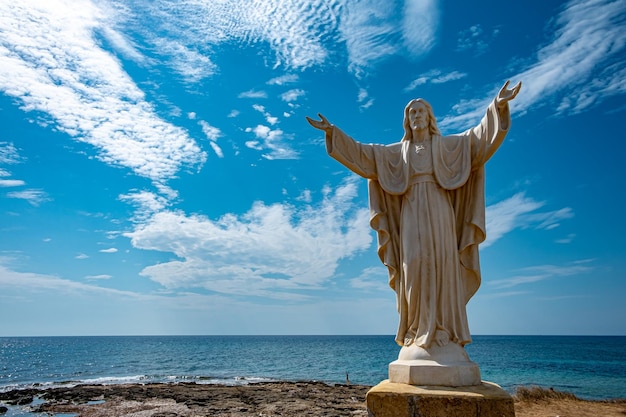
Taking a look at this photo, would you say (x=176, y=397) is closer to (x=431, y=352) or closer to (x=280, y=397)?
(x=280, y=397)

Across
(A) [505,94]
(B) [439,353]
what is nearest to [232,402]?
(B) [439,353]

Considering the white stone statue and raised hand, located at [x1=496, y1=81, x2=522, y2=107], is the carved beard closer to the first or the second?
the white stone statue

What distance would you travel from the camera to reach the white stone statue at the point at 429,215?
4.81m

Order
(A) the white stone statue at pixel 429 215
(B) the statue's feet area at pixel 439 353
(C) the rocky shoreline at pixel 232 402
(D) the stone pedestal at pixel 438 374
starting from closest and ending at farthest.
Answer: (D) the stone pedestal at pixel 438 374 < (B) the statue's feet area at pixel 439 353 < (A) the white stone statue at pixel 429 215 < (C) the rocky shoreline at pixel 232 402

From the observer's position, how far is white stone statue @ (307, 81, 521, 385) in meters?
4.81

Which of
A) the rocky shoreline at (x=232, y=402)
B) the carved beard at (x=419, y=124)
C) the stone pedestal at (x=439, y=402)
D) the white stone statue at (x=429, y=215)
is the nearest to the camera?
the stone pedestal at (x=439, y=402)

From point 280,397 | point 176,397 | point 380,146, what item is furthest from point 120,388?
point 380,146

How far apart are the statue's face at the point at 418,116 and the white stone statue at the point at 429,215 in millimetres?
11

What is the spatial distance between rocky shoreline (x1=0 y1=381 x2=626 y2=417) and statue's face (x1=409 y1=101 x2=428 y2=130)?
14.0 metres

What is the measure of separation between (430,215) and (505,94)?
1.45 meters

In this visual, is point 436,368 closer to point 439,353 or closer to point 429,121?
point 439,353

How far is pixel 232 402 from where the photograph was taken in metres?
20.8

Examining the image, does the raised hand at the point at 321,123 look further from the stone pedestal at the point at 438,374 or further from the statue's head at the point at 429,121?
the stone pedestal at the point at 438,374

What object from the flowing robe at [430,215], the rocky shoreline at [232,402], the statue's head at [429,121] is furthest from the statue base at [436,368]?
the rocky shoreline at [232,402]
